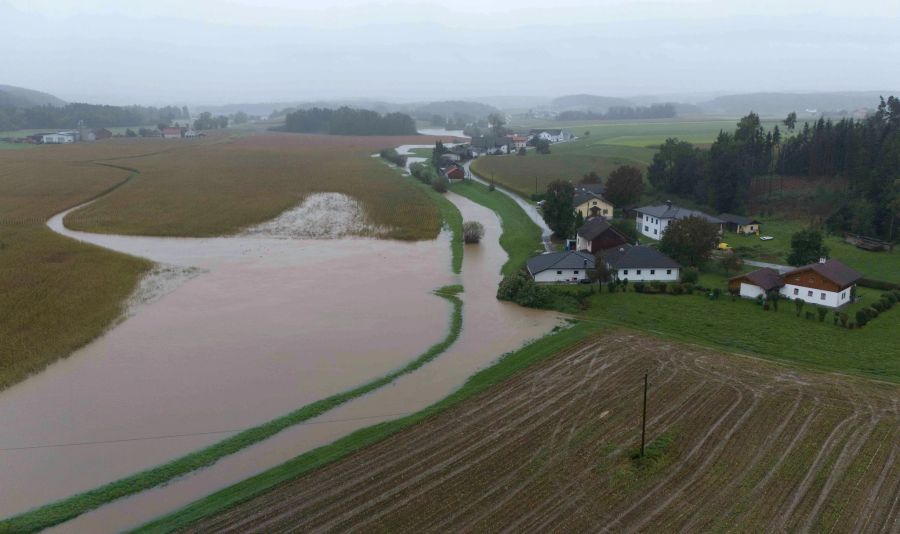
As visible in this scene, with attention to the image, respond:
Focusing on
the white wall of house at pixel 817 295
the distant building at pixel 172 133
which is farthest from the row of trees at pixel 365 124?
the white wall of house at pixel 817 295

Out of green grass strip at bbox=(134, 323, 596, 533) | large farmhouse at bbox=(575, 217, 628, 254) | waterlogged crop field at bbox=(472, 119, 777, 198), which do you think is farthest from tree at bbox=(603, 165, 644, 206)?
green grass strip at bbox=(134, 323, 596, 533)

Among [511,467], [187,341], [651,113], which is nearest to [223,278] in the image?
[187,341]

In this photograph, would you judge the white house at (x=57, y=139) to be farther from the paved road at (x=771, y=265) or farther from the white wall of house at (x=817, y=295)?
the white wall of house at (x=817, y=295)

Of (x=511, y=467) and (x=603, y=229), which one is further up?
(x=603, y=229)

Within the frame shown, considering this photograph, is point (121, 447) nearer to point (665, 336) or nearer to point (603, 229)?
point (665, 336)

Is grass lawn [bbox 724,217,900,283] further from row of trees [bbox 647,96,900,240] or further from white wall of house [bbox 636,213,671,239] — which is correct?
white wall of house [bbox 636,213,671,239]

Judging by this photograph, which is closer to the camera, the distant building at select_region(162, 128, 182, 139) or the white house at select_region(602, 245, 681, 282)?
the white house at select_region(602, 245, 681, 282)
